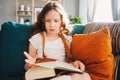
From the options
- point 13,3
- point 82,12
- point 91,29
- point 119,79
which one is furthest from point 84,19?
point 119,79

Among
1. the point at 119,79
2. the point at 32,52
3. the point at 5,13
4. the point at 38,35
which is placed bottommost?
the point at 119,79

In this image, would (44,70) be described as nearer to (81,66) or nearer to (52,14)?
(81,66)

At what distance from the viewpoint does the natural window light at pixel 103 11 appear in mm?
3762

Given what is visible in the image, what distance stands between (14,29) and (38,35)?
0.75ft

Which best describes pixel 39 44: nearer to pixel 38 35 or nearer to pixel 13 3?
pixel 38 35

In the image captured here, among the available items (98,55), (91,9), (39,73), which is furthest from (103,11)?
(39,73)

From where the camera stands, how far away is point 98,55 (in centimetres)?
138

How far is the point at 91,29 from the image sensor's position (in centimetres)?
168

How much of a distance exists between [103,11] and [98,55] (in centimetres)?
267

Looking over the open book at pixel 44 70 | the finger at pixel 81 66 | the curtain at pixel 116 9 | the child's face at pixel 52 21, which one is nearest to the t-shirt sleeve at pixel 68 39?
the child's face at pixel 52 21

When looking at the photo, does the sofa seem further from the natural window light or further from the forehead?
the natural window light

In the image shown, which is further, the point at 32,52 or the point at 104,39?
the point at 32,52

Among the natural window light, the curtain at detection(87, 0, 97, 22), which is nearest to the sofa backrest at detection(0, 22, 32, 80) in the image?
the natural window light

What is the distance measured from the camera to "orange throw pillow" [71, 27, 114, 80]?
1379 mm
